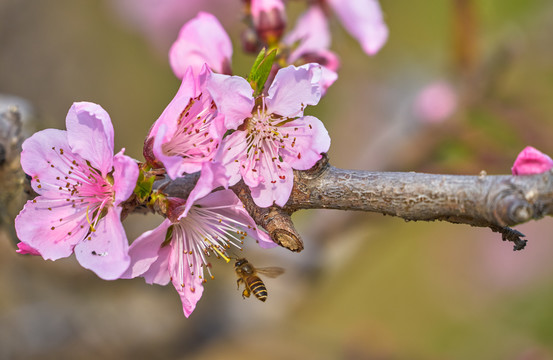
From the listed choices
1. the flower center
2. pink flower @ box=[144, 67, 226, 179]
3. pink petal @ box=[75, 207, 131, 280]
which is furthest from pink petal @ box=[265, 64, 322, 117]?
pink petal @ box=[75, 207, 131, 280]

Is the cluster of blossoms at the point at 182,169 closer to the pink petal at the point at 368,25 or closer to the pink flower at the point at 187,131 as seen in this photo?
the pink flower at the point at 187,131

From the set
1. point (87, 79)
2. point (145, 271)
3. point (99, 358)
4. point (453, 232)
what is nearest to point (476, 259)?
point (453, 232)

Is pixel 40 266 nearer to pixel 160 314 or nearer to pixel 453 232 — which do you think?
pixel 160 314

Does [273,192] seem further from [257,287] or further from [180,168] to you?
[257,287]

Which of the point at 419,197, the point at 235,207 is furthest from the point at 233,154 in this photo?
the point at 419,197

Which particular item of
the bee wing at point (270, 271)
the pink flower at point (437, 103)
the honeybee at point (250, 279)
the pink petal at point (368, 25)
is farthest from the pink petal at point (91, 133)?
the pink flower at point (437, 103)

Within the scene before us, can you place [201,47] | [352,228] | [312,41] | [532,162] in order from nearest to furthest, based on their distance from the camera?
1. [532,162]
2. [201,47]
3. [312,41]
4. [352,228]
